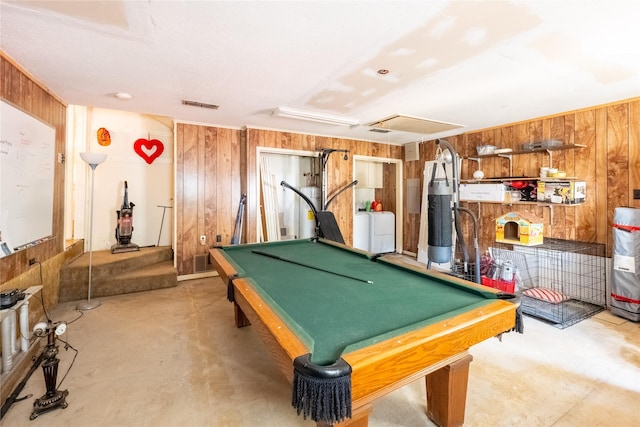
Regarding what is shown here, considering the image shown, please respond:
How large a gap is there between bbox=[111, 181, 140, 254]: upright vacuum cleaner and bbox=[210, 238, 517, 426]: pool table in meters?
2.83

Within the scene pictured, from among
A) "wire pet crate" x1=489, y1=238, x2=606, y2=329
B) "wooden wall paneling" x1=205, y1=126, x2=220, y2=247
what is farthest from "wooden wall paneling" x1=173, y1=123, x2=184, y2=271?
"wire pet crate" x1=489, y1=238, x2=606, y2=329

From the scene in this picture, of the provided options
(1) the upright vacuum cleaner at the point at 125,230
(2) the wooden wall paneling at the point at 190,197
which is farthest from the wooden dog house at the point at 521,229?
(1) the upright vacuum cleaner at the point at 125,230

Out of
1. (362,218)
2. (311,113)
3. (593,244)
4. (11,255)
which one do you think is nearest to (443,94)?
(311,113)

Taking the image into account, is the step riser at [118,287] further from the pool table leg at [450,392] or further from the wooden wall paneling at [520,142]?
the wooden wall paneling at [520,142]

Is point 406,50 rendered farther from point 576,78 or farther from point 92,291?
point 92,291

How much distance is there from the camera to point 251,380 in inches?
77.0

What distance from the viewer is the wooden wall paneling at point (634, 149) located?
2.94 metres

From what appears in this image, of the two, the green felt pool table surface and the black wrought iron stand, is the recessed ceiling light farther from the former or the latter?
the black wrought iron stand

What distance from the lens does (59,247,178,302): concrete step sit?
337 cm

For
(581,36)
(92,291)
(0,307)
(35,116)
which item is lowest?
(92,291)

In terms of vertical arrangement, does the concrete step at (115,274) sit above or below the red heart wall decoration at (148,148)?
below

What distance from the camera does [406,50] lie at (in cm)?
201

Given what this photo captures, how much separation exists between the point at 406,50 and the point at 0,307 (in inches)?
125

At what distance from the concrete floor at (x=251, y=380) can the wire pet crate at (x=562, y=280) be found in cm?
24
